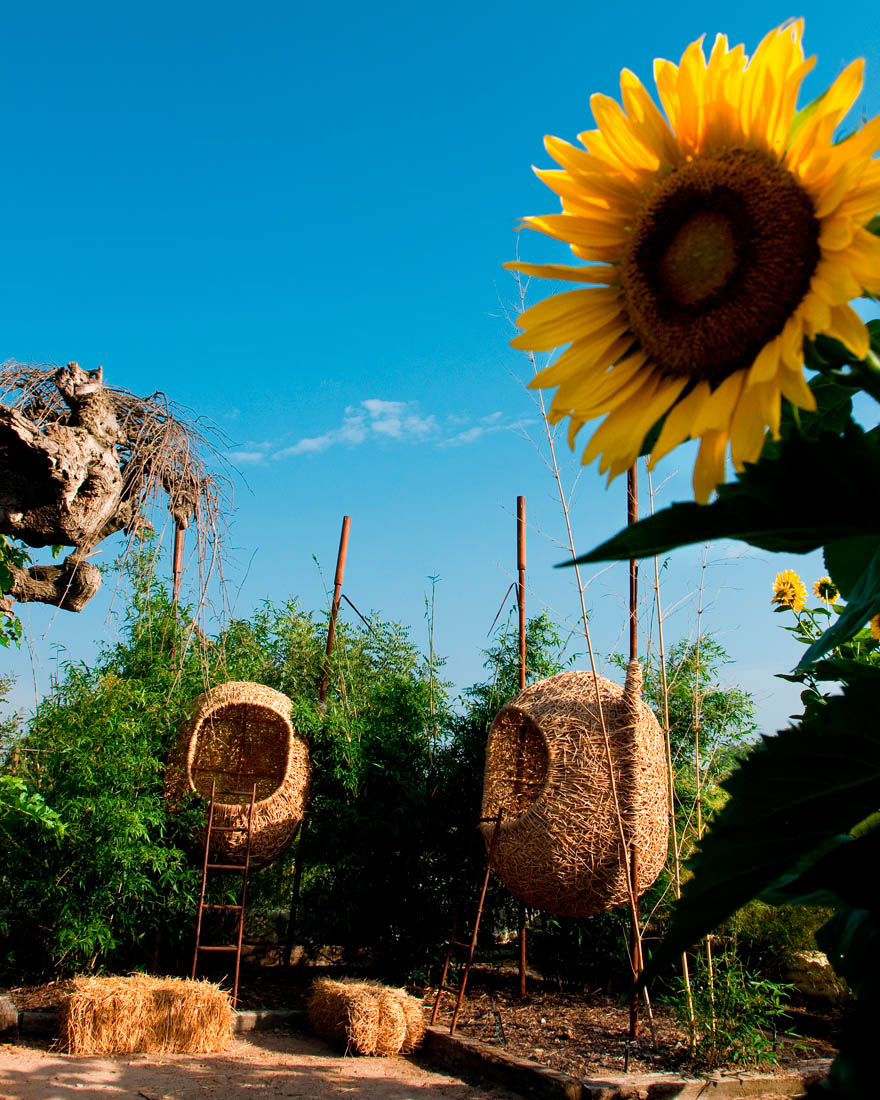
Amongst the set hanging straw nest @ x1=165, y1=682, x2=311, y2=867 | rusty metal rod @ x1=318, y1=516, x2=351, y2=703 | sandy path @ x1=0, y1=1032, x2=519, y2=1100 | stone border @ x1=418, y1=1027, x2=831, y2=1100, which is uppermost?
rusty metal rod @ x1=318, y1=516, x2=351, y2=703

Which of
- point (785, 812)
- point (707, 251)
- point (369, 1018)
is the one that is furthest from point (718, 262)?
point (369, 1018)

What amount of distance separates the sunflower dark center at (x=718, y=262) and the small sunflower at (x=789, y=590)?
9.66ft

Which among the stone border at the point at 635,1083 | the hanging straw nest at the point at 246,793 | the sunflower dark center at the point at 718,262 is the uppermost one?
the hanging straw nest at the point at 246,793

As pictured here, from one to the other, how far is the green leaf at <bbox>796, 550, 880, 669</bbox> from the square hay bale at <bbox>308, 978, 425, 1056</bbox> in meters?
5.65

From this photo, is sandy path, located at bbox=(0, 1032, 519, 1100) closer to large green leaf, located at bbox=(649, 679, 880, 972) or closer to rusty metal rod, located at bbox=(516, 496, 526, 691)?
rusty metal rod, located at bbox=(516, 496, 526, 691)

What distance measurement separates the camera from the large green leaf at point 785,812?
1.27ft

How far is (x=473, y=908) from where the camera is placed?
23.1 feet

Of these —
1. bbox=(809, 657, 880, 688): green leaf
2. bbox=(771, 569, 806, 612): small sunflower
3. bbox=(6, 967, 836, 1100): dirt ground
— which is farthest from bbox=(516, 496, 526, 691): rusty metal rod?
bbox=(809, 657, 880, 688): green leaf

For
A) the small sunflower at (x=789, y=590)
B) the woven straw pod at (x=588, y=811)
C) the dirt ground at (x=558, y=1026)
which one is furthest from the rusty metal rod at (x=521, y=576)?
the small sunflower at (x=789, y=590)

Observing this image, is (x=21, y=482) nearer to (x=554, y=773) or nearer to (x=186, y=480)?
(x=186, y=480)

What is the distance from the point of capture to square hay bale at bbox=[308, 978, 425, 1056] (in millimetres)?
5234

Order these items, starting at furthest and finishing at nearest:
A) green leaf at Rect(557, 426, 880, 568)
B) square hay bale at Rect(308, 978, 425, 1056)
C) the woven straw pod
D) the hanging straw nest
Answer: the hanging straw nest < square hay bale at Rect(308, 978, 425, 1056) < the woven straw pod < green leaf at Rect(557, 426, 880, 568)

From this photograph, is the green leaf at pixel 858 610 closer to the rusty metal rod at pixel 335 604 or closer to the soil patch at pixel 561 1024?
the soil patch at pixel 561 1024

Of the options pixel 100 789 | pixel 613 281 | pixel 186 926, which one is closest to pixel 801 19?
pixel 613 281
